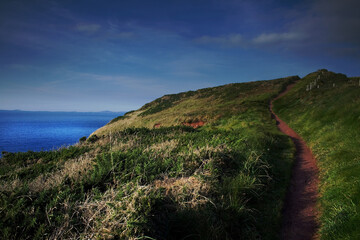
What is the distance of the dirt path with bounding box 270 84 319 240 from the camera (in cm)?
508

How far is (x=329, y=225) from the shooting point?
15.4 feet

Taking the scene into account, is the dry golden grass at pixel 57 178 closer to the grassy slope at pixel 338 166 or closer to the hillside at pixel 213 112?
the grassy slope at pixel 338 166

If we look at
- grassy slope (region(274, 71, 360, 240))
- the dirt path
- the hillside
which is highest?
the hillside

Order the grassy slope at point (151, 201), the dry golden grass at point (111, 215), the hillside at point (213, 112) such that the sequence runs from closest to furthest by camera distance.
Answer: the dry golden grass at point (111, 215)
the grassy slope at point (151, 201)
the hillside at point (213, 112)

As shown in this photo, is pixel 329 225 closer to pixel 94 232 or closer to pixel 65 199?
pixel 94 232

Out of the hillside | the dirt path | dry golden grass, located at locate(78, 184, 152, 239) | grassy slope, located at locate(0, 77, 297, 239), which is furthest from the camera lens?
the hillside

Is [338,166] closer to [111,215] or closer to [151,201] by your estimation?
[151,201]

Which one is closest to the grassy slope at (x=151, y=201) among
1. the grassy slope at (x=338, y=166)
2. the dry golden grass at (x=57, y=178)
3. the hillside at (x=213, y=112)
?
the dry golden grass at (x=57, y=178)

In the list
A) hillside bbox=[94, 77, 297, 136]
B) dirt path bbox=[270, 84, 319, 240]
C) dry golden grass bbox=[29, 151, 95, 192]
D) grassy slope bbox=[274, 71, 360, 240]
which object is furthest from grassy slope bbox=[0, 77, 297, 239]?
hillside bbox=[94, 77, 297, 136]

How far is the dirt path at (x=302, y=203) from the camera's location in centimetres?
508

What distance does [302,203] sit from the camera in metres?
6.34

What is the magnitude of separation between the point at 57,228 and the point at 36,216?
0.58 metres

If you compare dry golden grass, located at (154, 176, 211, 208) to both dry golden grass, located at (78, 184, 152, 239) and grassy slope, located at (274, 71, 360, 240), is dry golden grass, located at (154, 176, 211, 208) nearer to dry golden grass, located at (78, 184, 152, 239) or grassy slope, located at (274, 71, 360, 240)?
dry golden grass, located at (78, 184, 152, 239)

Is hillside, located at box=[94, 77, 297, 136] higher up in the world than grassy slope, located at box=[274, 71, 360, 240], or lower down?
higher up
